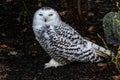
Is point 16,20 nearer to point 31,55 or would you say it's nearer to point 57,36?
point 31,55

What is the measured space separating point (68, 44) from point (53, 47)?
0.19m

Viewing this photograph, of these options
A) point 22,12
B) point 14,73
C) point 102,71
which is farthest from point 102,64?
point 22,12

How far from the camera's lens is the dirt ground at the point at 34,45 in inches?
227

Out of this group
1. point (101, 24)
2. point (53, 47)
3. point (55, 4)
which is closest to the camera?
point (53, 47)

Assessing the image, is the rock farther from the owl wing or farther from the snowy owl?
the owl wing

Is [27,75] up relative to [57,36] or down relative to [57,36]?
down

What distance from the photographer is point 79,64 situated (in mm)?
6039

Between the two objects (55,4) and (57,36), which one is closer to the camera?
(57,36)

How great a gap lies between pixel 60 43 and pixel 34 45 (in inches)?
44.0

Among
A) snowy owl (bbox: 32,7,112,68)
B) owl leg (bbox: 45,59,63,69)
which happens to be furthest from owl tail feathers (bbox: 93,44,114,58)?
owl leg (bbox: 45,59,63,69)

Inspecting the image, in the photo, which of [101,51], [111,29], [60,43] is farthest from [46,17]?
[111,29]

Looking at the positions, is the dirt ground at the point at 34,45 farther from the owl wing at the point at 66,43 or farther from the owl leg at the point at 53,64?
the owl wing at the point at 66,43

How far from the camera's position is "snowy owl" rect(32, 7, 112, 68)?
227 inches

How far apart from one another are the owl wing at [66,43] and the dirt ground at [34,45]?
188mm
